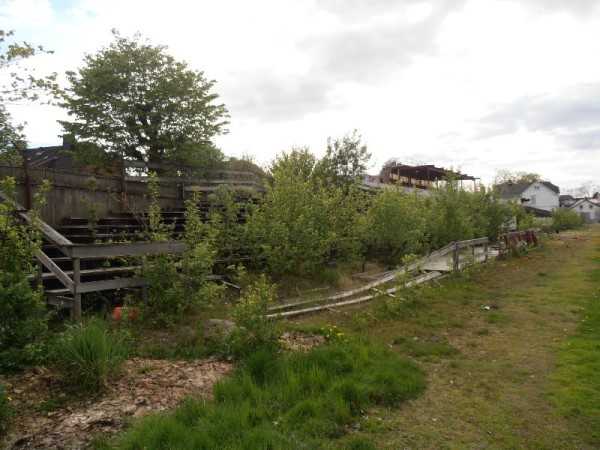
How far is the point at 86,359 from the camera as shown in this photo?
4250 mm

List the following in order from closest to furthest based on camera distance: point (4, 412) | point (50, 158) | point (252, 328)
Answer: point (4, 412) → point (252, 328) → point (50, 158)

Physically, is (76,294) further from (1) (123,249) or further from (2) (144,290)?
(2) (144,290)

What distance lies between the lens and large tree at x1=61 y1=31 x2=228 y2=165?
639 inches

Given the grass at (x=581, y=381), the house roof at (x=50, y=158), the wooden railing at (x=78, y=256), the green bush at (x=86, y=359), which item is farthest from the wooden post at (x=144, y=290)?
the house roof at (x=50, y=158)

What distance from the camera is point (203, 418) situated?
3707 millimetres

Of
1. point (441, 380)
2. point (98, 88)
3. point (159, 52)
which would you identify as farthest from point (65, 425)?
point (159, 52)

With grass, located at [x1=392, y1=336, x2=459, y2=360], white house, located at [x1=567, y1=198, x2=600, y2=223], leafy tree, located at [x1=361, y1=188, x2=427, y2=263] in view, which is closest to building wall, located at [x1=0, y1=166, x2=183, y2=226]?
leafy tree, located at [x1=361, y1=188, x2=427, y2=263]

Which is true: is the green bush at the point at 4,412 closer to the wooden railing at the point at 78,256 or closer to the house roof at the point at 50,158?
the wooden railing at the point at 78,256

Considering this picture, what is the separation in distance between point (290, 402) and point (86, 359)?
2.10 m

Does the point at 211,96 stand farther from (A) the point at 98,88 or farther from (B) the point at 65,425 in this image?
(B) the point at 65,425

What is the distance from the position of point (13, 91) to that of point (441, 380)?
1256cm

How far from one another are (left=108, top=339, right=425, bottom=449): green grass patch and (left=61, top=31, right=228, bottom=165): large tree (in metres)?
12.8

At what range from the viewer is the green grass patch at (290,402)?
3451 millimetres

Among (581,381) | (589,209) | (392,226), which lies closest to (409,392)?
(581,381)
